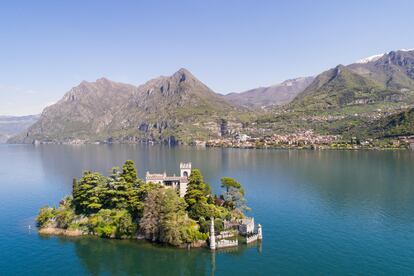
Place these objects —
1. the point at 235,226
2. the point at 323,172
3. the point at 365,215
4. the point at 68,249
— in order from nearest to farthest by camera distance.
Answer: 1. the point at 68,249
2. the point at 235,226
3. the point at 365,215
4. the point at 323,172

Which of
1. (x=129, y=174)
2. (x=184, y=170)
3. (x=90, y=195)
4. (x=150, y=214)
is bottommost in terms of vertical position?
(x=150, y=214)

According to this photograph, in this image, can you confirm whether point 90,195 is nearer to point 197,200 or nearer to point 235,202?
point 197,200

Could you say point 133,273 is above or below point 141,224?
below

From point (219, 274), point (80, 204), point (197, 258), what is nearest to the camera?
point (219, 274)

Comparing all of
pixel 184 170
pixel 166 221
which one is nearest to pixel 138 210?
pixel 166 221

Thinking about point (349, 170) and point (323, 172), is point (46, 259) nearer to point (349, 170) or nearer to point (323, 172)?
point (323, 172)

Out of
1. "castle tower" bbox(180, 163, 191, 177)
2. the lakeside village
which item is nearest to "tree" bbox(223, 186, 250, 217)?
the lakeside village

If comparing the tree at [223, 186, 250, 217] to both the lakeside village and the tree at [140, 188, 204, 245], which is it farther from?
the tree at [140, 188, 204, 245]

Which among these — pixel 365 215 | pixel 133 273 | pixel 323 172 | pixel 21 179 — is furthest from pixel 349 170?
pixel 21 179
